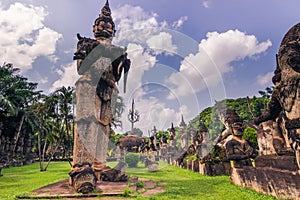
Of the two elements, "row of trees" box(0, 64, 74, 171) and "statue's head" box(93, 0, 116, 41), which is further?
"row of trees" box(0, 64, 74, 171)

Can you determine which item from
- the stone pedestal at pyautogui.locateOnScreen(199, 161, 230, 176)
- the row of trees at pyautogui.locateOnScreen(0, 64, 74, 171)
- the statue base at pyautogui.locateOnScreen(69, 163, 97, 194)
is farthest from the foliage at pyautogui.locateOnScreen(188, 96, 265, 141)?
the statue base at pyautogui.locateOnScreen(69, 163, 97, 194)

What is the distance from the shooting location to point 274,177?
16.4 ft

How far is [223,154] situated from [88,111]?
6.87 metres

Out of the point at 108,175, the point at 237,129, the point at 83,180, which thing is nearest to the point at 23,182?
the point at 108,175

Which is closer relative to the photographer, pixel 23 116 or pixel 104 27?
pixel 104 27

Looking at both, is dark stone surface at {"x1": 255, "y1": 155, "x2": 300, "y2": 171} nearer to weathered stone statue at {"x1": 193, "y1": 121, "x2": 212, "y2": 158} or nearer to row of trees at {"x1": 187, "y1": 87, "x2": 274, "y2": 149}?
weathered stone statue at {"x1": 193, "y1": 121, "x2": 212, "y2": 158}

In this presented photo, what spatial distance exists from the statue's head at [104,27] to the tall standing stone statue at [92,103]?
4.96 feet

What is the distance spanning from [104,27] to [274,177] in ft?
26.3

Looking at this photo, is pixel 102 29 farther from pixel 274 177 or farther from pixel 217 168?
pixel 217 168

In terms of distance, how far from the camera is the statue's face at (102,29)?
30.5 ft

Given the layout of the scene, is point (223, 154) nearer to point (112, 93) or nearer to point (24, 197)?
point (112, 93)

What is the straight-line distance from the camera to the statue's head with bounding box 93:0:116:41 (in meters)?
9.30

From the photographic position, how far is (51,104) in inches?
736

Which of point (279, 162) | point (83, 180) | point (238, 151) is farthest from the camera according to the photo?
point (238, 151)
